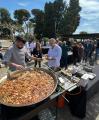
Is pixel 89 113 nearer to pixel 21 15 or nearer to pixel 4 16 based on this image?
pixel 4 16

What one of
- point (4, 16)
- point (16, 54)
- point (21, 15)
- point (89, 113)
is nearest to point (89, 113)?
point (89, 113)

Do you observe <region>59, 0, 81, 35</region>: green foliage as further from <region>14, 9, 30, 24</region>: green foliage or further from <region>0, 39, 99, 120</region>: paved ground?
<region>0, 39, 99, 120</region>: paved ground

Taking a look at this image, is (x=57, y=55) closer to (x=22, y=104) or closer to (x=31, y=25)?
(x=22, y=104)

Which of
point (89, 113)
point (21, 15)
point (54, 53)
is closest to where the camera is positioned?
point (89, 113)

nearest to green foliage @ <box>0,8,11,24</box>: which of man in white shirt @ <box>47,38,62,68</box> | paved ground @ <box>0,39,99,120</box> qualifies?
man in white shirt @ <box>47,38,62,68</box>

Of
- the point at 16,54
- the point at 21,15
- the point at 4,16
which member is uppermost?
the point at 21,15

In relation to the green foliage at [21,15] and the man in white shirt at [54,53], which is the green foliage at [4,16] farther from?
the man in white shirt at [54,53]

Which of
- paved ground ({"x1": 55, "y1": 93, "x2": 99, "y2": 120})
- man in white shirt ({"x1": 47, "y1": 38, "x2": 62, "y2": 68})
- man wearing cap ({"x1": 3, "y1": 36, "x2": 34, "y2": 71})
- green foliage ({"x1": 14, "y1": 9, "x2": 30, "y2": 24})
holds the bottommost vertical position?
paved ground ({"x1": 55, "y1": 93, "x2": 99, "y2": 120})

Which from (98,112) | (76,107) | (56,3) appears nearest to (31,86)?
(76,107)

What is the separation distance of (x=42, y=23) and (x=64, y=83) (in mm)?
43936

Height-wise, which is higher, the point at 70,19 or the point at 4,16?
the point at 4,16

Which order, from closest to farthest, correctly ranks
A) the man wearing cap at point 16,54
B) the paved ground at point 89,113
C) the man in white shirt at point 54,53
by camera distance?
the man wearing cap at point 16,54 → the paved ground at point 89,113 → the man in white shirt at point 54,53

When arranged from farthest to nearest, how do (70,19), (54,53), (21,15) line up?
(21,15) < (70,19) < (54,53)

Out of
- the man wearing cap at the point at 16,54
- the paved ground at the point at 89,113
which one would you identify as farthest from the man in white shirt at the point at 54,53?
the man wearing cap at the point at 16,54
